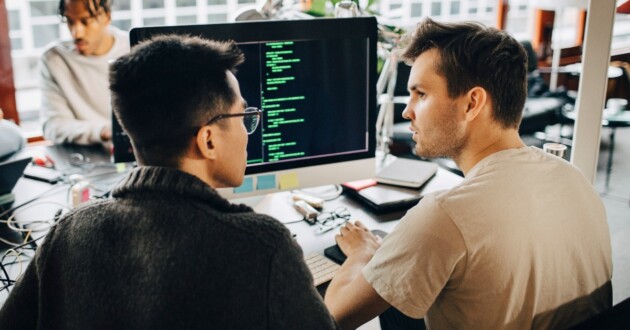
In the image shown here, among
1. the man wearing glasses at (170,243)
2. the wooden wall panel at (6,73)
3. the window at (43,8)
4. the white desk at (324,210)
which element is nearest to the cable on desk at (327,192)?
the white desk at (324,210)

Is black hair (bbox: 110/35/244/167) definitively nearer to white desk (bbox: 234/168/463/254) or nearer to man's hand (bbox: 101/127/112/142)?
white desk (bbox: 234/168/463/254)

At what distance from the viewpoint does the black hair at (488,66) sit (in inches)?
50.1

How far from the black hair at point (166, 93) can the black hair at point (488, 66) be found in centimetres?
52

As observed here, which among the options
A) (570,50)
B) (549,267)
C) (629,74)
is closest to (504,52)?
(549,267)

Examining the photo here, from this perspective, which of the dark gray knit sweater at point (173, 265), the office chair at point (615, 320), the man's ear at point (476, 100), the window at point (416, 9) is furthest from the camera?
the window at point (416, 9)

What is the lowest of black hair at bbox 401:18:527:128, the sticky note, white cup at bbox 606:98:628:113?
the sticky note

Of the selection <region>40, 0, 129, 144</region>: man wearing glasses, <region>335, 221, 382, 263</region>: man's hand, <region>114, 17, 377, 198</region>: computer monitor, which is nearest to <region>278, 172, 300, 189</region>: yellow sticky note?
<region>114, 17, 377, 198</region>: computer monitor

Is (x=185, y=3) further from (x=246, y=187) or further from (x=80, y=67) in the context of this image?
(x=246, y=187)

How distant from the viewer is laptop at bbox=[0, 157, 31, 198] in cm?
182

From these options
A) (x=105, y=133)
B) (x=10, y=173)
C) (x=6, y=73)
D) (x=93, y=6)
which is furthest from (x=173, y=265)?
(x=6, y=73)

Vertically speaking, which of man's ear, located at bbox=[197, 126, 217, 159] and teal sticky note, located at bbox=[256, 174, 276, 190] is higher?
man's ear, located at bbox=[197, 126, 217, 159]

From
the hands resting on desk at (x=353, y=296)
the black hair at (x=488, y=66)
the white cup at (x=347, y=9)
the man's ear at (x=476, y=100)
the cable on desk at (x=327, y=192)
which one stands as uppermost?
the white cup at (x=347, y=9)

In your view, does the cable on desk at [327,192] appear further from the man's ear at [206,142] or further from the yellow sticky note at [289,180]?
the man's ear at [206,142]

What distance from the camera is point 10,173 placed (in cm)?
185
